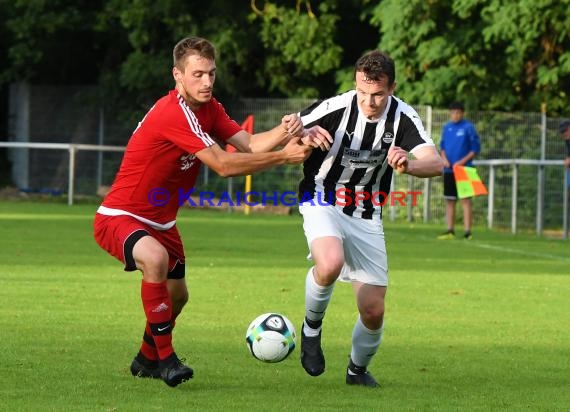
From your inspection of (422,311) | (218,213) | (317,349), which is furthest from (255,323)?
(218,213)

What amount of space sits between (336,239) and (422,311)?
397 cm

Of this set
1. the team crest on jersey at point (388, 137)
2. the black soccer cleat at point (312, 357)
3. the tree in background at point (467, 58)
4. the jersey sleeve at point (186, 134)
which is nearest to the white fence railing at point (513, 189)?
the tree in background at point (467, 58)

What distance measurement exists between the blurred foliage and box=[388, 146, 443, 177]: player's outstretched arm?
68.7ft

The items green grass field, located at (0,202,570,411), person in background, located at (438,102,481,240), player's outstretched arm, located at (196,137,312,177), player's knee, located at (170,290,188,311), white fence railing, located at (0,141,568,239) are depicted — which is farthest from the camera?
white fence railing, located at (0,141,568,239)

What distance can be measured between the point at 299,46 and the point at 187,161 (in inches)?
1044

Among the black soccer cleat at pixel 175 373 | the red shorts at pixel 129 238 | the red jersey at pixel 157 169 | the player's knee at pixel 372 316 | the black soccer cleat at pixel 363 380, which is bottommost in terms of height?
the black soccer cleat at pixel 363 380

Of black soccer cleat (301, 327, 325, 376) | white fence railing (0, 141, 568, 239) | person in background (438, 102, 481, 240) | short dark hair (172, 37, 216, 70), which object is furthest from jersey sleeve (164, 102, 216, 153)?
white fence railing (0, 141, 568, 239)

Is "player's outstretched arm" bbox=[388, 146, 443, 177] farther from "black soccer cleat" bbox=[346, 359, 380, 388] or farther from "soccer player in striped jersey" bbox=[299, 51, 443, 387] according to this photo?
"black soccer cleat" bbox=[346, 359, 380, 388]

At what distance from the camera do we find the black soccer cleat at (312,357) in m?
8.53

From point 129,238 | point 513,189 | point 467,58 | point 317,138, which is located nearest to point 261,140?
point 317,138

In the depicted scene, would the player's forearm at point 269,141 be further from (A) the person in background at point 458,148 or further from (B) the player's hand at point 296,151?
(A) the person in background at point 458,148

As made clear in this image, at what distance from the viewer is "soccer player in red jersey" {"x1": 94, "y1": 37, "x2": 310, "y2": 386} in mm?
8352

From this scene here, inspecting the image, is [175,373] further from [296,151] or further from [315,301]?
[296,151]

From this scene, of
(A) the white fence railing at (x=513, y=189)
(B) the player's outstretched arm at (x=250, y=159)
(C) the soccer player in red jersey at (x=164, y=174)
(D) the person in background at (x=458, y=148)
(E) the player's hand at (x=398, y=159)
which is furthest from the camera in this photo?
(A) the white fence railing at (x=513, y=189)
